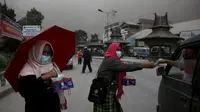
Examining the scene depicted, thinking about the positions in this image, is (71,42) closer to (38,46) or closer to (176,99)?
(38,46)

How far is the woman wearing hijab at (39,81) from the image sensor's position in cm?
191

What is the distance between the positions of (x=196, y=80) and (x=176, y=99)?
460mm

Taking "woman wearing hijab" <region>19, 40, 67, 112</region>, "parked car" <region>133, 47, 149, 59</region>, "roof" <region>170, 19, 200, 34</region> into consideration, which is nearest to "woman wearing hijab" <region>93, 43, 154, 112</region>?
"woman wearing hijab" <region>19, 40, 67, 112</region>

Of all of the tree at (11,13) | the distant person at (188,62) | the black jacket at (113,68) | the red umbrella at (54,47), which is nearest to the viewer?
the red umbrella at (54,47)

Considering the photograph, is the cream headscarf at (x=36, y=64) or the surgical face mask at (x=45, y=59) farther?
the surgical face mask at (x=45, y=59)

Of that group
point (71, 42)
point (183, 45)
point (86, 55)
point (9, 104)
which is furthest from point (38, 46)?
point (86, 55)

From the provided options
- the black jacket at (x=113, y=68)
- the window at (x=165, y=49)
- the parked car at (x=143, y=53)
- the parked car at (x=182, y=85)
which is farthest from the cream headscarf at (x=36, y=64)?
the parked car at (x=143, y=53)

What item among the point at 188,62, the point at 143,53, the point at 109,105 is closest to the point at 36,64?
the point at 109,105

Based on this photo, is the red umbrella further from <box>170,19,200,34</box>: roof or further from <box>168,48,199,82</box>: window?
<box>170,19,200,34</box>: roof

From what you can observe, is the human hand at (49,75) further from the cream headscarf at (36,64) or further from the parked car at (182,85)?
the parked car at (182,85)

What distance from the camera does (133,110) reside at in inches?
190

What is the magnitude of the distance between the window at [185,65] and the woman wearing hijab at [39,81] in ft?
5.37

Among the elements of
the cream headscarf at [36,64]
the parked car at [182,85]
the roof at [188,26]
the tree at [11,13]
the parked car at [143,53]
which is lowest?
the parked car at [143,53]

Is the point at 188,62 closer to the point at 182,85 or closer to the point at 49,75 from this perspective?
the point at 182,85
